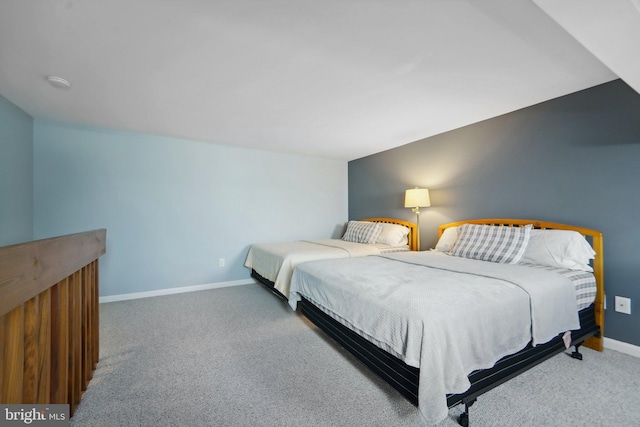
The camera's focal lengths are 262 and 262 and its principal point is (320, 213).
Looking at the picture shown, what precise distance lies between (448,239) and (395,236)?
2.73 feet

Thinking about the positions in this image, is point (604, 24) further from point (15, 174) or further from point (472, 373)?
point (15, 174)

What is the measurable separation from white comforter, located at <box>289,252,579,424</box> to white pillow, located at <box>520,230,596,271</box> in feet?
1.09

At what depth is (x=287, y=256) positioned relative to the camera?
3.08 metres

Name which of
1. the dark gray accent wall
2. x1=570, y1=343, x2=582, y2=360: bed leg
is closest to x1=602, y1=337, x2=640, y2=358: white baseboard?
the dark gray accent wall

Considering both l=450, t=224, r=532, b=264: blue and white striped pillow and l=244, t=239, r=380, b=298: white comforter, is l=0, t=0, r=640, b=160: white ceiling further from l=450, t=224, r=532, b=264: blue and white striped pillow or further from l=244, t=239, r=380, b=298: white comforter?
l=244, t=239, r=380, b=298: white comforter

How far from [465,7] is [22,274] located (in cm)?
217

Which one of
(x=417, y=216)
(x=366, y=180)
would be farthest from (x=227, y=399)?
(x=366, y=180)

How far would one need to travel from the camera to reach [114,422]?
1.42 metres

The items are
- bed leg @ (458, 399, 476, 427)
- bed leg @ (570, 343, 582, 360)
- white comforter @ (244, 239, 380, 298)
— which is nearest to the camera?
bed leg @ (458, 399, 476, 427)

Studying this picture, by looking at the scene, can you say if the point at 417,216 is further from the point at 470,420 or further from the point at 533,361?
the point at 470,420

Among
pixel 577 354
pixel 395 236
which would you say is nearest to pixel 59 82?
pixel 395 236

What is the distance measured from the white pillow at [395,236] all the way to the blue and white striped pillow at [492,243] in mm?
990

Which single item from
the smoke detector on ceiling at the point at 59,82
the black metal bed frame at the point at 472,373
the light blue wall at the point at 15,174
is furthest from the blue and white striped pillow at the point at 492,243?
the light blue wall at the point at 15,174

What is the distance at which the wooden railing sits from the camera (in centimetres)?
77
